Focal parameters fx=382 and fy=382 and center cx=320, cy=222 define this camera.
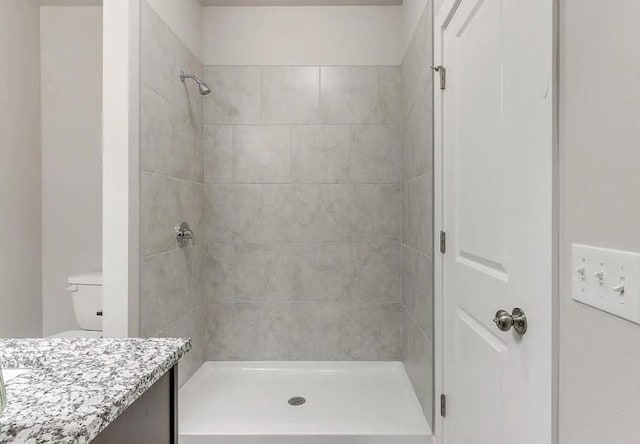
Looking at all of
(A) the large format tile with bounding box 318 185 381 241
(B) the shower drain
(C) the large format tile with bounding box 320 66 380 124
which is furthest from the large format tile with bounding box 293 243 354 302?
(C) the large format tile with bounding box 320 66 380 124

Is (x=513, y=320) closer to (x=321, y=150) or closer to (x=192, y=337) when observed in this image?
(x=321, y=150)

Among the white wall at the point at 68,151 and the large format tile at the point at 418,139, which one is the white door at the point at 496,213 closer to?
the large format tile at the point at 418,139

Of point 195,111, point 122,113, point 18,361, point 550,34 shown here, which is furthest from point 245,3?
point 18,361

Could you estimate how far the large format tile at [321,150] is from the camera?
2.51 m

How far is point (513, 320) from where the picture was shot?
0.92 metres

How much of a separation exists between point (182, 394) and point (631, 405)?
2.12m

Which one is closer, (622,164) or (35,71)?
(622,164)

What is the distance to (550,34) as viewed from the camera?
0.76 meters

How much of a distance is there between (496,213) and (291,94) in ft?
5.88

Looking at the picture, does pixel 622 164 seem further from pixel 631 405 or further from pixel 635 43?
pixel 631 405

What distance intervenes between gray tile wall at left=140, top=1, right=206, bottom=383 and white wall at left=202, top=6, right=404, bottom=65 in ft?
0.94

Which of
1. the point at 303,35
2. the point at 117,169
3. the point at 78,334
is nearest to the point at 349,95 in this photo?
the point at 303,35

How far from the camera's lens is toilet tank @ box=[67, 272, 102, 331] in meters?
1.94

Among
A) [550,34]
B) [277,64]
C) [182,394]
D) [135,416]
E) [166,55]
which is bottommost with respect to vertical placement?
[182,394]
